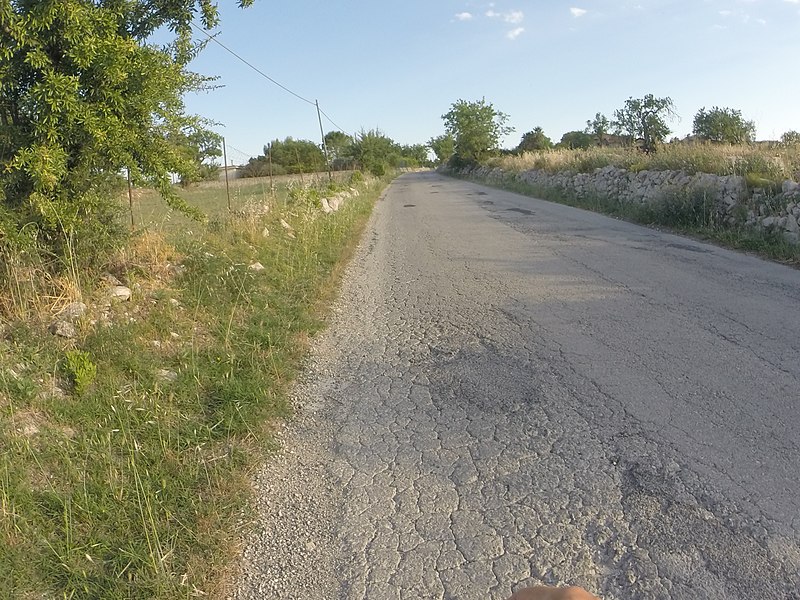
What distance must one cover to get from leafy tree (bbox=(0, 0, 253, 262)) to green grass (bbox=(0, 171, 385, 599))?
0.91 m

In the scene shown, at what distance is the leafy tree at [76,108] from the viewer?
4.86m

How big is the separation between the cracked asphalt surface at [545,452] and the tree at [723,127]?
13218mm

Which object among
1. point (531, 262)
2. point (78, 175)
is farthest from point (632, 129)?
point (78, 175)

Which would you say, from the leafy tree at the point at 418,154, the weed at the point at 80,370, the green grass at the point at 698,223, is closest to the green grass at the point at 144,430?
the weed at the point at 80,370

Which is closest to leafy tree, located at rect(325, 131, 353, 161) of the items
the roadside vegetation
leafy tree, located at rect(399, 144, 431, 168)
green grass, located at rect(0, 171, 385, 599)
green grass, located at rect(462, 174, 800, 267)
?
the roadside vegetation

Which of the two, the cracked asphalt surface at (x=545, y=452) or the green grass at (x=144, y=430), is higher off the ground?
the green grass at (x=144, y=430)

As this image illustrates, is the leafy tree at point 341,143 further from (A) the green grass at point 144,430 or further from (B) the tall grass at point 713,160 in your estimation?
(A) the green grass at point 144,430

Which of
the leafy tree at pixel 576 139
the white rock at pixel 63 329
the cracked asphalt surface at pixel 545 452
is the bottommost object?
the cracked asphalt surface at pixel 545 452

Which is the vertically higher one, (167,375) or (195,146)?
(195,146)

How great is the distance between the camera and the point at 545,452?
3.62 meters

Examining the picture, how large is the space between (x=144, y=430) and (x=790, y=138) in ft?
53.2

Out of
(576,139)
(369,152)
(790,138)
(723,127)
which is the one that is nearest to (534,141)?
(576,139)

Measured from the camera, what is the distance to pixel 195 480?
336cm

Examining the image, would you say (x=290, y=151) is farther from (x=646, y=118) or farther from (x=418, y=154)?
(x=418, y=154)
